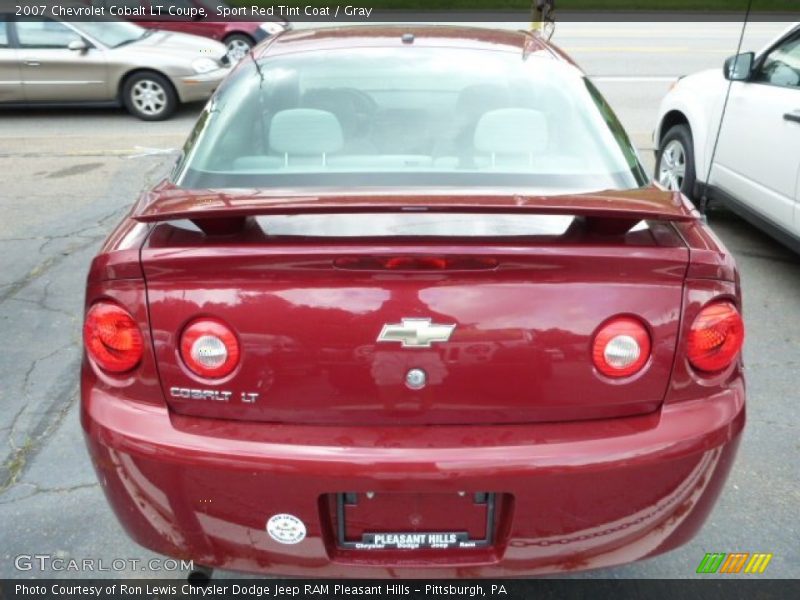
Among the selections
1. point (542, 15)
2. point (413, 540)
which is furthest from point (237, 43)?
point (413, 540)

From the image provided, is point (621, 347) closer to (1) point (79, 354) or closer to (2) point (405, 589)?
(2) point (405, 589)

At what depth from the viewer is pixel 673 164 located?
6113mm

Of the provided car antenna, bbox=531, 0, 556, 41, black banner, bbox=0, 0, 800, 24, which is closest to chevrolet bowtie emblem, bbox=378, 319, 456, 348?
car antenna, bbox=531, 0, 556, 41

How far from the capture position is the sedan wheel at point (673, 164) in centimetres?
598

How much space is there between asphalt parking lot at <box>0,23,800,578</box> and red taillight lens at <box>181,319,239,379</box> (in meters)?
1.11

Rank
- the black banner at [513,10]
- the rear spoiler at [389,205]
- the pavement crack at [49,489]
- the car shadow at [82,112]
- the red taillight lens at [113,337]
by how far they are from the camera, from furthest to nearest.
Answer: the black banner at [513,10] < the car shadow at [82,112] < the pavement crack at [49,489] < the red taillight lens at [113,337] < the rear spoiler at [389,205]

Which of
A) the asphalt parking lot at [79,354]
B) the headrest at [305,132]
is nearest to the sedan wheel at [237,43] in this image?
the asphalt parking lot at [79,354]

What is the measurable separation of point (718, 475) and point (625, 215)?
30.1 inches

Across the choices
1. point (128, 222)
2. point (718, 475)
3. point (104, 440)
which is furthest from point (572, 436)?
point (128, 222)

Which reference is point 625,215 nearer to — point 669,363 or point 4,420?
point 669,363

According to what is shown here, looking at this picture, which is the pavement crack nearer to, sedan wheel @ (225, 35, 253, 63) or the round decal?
the round decal

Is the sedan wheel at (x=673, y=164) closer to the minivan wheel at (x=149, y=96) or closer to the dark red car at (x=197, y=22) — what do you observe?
the minivan wheel at (x=149, y=96)

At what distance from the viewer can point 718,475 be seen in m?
2.08

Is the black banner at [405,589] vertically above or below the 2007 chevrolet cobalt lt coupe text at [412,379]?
below
